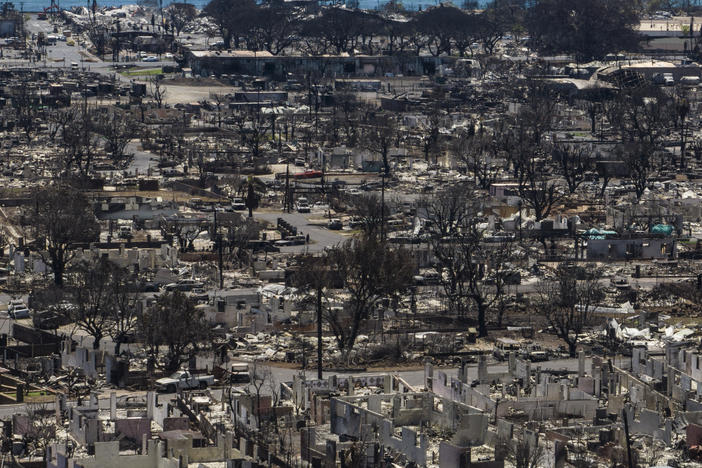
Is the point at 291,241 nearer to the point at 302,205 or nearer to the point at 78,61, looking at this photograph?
the point at 302,205

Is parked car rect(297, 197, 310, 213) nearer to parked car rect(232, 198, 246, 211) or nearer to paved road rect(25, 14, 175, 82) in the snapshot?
parked car rect(232, 198, 246, 211)

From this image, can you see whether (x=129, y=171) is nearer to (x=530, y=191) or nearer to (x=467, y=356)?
(x=530, y=191)

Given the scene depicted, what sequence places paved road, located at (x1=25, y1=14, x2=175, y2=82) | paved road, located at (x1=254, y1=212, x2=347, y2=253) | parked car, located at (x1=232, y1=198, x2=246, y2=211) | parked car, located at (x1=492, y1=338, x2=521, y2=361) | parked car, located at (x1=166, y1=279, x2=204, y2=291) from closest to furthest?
parked car, located at (x1=492, y1=338, x2=521, y2=361) → parked car, located at (x1=166, y1=279, x2=204, y2=291) → paved road, located at (x1=254, y1=212, x2=347, y2=253) → parked car, located at (x1=232, y1=198, x2=246, y2=211) → paved road, located at (x1=25, y1=14, x2=175, y2=82)

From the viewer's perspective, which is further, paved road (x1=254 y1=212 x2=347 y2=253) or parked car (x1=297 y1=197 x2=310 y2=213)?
parked car (x1=297 y1=197 x2=310 y2=213)

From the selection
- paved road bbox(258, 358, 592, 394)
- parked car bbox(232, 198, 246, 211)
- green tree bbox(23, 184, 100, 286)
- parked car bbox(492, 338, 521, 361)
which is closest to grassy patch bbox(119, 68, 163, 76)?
parked car bbox(232, 198, 246, 211)

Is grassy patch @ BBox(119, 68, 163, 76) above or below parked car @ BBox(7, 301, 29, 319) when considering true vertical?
below

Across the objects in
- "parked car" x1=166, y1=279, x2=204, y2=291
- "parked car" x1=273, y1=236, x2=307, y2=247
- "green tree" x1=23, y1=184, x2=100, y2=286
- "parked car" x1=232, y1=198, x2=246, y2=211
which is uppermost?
"green tree" x1=23, y1=184, x2=100, y2=286

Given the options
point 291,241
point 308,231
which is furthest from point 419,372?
point 308,231

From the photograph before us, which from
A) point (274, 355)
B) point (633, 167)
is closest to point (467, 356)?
→ point (274, 355)
